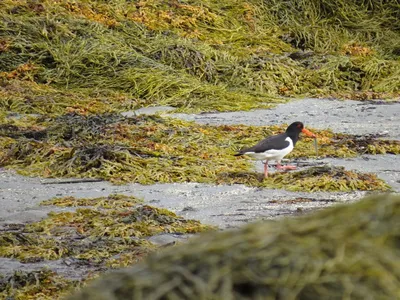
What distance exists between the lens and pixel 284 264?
5.42 feet

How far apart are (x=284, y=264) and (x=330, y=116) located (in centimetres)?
1079

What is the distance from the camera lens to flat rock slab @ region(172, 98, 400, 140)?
11422 millimetres

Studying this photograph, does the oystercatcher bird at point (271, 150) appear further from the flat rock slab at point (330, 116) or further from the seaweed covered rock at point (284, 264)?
the seaweed covered rock at point (284, 264)

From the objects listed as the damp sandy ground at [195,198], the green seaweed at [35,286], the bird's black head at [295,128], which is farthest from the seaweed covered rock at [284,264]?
the bird's black head at [295,128]

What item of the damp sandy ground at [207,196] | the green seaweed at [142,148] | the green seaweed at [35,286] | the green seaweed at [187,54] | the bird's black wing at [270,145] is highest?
the green seaweed at [35,286]

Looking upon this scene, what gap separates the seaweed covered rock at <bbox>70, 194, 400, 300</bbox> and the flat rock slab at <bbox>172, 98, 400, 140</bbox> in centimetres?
914

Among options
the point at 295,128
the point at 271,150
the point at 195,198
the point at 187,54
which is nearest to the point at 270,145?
the point at 271,150

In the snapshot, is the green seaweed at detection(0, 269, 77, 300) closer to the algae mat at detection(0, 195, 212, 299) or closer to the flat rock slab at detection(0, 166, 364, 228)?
the algae mat at detection(0, 195, 212, 299)

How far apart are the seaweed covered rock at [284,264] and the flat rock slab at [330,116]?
30.0ft

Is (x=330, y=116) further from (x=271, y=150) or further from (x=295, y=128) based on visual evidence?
(x=271, y=150)

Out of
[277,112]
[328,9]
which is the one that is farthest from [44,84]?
[328,9]

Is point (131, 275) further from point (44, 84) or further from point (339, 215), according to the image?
point (44, 84)

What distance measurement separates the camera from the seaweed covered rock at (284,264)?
5.24 ft

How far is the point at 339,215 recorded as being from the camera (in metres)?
1.79
